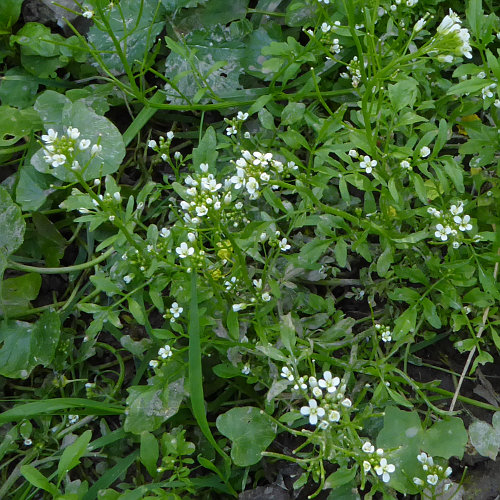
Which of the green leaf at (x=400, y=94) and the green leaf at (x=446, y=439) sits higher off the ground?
the green leaf at (x=400, y=94)

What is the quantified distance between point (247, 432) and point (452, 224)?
1056 mm

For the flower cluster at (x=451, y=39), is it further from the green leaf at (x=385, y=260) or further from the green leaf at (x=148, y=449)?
the green leaf at (x=148, y=449)

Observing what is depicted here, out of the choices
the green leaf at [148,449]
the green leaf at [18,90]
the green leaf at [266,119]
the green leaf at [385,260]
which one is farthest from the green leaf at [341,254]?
the green leaf at [18,90]

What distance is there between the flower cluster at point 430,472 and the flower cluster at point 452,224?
74 centimetres

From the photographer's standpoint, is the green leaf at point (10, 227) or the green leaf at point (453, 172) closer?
the green leaf at point (453, 172)

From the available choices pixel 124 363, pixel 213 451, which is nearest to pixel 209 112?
pixel 124 363

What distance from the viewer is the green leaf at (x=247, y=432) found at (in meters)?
2.19

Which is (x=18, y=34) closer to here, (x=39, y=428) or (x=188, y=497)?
(x=39, y=428)

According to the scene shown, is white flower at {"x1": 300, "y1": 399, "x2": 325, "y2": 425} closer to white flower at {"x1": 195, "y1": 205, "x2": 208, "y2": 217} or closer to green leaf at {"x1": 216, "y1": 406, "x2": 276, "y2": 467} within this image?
green leaf at {"x1": 216, "y1": 406, "x2": 276, "y2": 467}

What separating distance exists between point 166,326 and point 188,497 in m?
0.70

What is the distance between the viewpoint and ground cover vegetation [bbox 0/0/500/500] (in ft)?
6.94

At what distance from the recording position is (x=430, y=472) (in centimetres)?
202

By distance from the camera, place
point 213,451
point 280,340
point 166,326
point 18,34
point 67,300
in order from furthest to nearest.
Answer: point 18,34, point 67,300, point 166,326, point 213,451, point 280,340

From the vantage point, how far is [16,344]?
271cm
